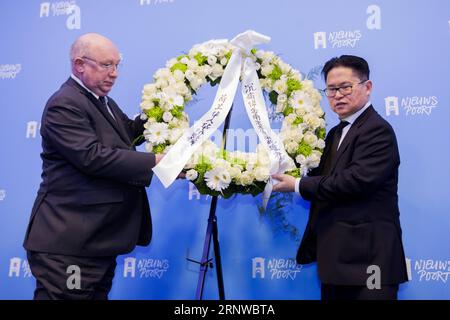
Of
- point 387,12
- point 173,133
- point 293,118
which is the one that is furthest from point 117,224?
point 387,12

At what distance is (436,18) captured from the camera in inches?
115

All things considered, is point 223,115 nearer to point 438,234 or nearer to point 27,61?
point 438,234

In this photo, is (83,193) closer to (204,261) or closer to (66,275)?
(66,275)

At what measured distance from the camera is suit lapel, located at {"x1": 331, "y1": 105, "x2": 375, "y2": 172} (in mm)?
2326

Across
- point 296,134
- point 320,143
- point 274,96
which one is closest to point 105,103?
point 274,96

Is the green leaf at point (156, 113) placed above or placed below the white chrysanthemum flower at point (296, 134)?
above

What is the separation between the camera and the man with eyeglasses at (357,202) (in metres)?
2.19

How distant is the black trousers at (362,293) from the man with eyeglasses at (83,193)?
0.98 metres

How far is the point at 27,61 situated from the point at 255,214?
1.94 metres

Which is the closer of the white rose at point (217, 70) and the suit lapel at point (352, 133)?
the suit lapel at point (352, 133)

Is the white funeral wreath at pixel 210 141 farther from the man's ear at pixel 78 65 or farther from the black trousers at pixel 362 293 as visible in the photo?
the black trousers at pixel 362 293

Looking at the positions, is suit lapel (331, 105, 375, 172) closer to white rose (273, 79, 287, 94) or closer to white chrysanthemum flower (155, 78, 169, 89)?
white rose (273, 79, 287, 94)

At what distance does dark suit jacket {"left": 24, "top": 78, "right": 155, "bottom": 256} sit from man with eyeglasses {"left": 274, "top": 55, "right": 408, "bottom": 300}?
71 centimetres

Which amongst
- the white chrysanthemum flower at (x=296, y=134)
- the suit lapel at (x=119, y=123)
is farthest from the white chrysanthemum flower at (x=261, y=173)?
the suit lapel at (x=119, y=123)
